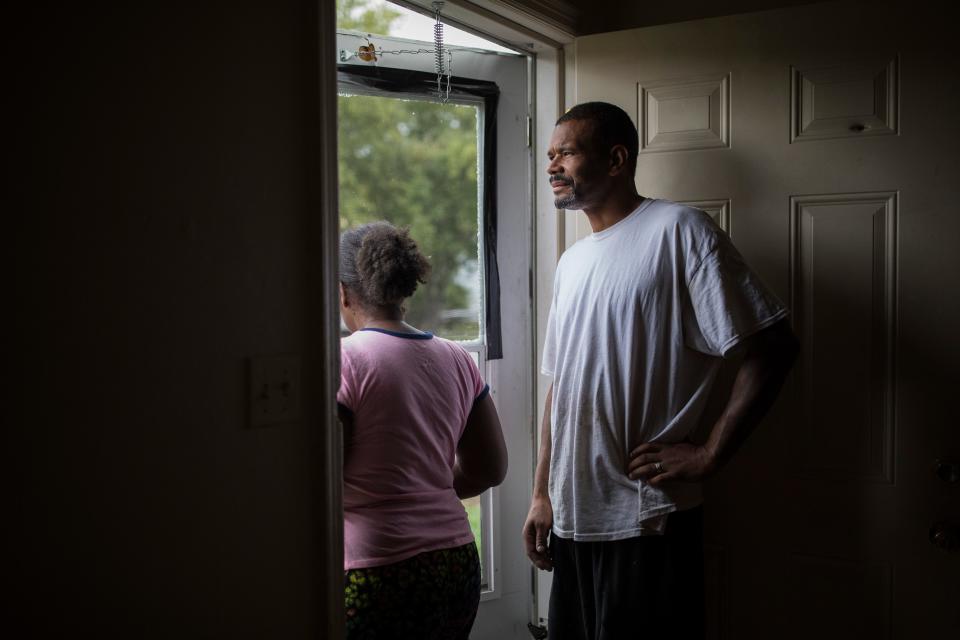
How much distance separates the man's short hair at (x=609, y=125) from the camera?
1723 mm

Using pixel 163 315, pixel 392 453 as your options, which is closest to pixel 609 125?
pixel 392 453

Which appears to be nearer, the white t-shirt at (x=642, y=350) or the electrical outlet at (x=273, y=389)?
the electrical outlet at (x=273, y=389)

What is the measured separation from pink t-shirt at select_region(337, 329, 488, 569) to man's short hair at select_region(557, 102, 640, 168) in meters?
0.65

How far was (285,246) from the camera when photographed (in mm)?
1184

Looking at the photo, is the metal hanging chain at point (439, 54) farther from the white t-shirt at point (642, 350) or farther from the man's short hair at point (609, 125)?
the white t-shirt at point (642, 350)

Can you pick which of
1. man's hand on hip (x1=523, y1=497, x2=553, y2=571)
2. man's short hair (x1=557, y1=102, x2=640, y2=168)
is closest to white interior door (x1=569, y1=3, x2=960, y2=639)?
man's short hair (x1=557, y1=102, x2=640, y2=168)

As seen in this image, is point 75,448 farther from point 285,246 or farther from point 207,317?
point 285,246

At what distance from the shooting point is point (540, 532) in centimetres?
179

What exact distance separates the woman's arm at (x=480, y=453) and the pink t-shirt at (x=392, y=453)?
0.17 meters

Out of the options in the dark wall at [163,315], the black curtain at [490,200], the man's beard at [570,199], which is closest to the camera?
the dark wall at [163,315]

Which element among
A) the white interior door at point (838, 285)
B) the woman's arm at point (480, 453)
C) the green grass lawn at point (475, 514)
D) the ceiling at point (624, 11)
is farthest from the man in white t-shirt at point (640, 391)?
the green grass lawn at point (475, 514)

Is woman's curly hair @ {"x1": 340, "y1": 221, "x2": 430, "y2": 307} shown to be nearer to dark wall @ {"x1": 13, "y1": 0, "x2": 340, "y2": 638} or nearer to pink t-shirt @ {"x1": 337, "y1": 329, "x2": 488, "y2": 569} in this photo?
pink t-shirt @ {"x1": 337, "y1": 329, "x2": 488, "y2": 569}

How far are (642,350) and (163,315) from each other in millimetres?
975

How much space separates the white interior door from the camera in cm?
161
